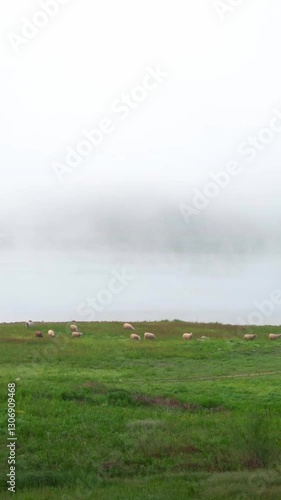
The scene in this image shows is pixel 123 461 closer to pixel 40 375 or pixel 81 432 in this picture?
pixel 81 432

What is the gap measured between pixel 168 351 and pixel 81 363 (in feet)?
23.3

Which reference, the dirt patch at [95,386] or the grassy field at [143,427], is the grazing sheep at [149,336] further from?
the dirt patch at [95,386]

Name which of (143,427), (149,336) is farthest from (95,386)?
(149,336)

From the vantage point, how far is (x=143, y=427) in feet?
60.5

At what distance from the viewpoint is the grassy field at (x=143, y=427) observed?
13578mm

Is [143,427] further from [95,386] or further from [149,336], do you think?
[149,336]

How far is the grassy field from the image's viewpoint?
13.6 m

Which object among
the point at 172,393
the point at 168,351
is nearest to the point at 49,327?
the point at 168,351

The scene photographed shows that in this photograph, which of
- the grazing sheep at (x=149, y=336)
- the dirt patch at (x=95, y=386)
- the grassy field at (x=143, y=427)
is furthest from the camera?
the grazing sheep at (x=149, y=336)

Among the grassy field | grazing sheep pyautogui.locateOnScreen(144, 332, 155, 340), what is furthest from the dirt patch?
grazing sheep pyautogui.locateOnScreen(144, 332, 155, 340)

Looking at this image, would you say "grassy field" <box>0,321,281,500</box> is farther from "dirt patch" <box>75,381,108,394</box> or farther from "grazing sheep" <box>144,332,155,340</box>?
"grazing sheep" <box>144,332,155,340</box>

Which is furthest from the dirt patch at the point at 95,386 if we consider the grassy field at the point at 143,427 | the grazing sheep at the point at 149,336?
the grazing sheep at the point at 149,336

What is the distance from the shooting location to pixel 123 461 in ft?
50.9

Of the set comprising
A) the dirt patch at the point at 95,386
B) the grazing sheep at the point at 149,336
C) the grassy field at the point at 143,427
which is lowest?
the grassy field at the point at 143,427
